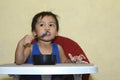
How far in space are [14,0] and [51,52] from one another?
48 centimetres

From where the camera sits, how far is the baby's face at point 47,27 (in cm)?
158

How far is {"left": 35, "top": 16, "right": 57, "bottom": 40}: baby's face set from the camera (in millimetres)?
1581

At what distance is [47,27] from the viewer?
5.20ft

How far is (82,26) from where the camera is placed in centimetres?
185

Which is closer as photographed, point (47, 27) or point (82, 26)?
point (47, 27)

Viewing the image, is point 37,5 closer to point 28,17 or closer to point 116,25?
point 28,17

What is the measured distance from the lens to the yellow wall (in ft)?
5.97

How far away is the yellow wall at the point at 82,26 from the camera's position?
1820mm

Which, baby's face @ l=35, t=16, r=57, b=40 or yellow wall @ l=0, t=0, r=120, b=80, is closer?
baby's face @ l=35, t=16, r=57, b=40

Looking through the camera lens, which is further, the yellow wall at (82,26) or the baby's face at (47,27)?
the yellow wall at (82,26)

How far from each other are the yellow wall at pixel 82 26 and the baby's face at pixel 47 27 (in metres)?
0.21

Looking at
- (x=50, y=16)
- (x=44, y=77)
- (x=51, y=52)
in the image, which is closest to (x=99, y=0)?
(x=50, y=16)

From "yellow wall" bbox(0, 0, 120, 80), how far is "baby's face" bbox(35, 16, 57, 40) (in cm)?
21

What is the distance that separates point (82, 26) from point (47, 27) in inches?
13.9
